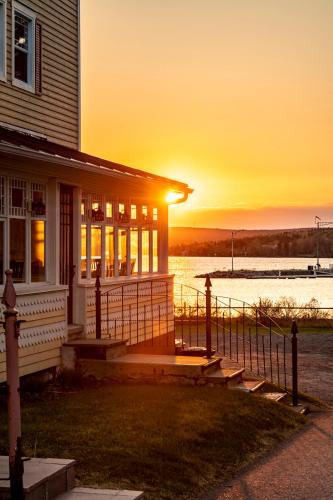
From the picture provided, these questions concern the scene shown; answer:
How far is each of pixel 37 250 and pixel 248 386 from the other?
431 centimetres

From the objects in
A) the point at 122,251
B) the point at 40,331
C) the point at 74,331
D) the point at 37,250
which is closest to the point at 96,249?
the point at 122,251

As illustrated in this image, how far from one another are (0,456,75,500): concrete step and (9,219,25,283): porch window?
557 centimetres

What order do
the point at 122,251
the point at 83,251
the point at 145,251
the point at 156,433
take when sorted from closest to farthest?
the point at 156,433 < the point at 83,251 < the point at 122,251 < the point at 145,251

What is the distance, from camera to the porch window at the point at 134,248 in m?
16.3

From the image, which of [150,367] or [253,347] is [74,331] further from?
[253,347]

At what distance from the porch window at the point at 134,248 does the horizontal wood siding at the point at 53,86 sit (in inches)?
119

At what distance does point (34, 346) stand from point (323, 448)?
15.9ft

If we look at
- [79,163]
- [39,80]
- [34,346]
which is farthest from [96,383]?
[39,80]

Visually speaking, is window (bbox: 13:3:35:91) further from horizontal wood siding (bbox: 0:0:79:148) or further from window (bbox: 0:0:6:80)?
window (bbox: 0:0:6:80)

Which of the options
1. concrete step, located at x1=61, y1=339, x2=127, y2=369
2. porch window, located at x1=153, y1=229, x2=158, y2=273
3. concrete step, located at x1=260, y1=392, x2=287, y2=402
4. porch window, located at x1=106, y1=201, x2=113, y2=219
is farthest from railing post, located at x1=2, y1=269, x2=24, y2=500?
porch window, located at x1=153, y1=229, x2=158, y2=273

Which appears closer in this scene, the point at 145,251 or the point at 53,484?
the point at 53,484

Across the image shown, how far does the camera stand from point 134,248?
1639 cm

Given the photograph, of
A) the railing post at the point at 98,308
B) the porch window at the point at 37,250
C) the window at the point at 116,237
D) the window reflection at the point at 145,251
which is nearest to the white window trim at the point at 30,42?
the window at the point at 116,237

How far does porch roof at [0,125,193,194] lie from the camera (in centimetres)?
1076
